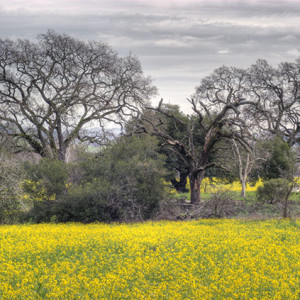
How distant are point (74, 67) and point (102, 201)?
41.1 ft

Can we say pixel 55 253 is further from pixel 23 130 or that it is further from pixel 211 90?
pixel 211 90

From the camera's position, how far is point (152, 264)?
12.5 metres

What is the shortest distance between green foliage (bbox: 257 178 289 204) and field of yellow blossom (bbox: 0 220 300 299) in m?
9.61

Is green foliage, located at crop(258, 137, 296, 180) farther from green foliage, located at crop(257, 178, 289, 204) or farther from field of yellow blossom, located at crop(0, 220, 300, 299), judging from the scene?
field of yellow blossom, located at crop(0, 220, 300, 299)

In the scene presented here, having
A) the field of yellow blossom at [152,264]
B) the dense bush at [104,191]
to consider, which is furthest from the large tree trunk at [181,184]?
the field of yellow blossom at [152,264]

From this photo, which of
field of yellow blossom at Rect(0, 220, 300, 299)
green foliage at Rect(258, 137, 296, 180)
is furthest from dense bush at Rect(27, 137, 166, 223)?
green foliage at Rect(258, 137, 296, 180)

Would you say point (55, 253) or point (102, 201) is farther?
point (102, 201)

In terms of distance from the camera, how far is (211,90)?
47.7 metres

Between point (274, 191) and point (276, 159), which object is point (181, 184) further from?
point (274, 191)

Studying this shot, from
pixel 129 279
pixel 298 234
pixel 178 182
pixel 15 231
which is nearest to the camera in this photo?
pixel 129 279

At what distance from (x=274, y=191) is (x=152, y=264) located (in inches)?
777

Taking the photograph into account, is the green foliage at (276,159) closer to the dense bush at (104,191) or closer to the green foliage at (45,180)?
the dense bush at (104,191)

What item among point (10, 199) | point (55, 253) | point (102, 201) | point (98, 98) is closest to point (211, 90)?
point (98, 98)

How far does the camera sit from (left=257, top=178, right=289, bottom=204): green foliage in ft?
98.3
